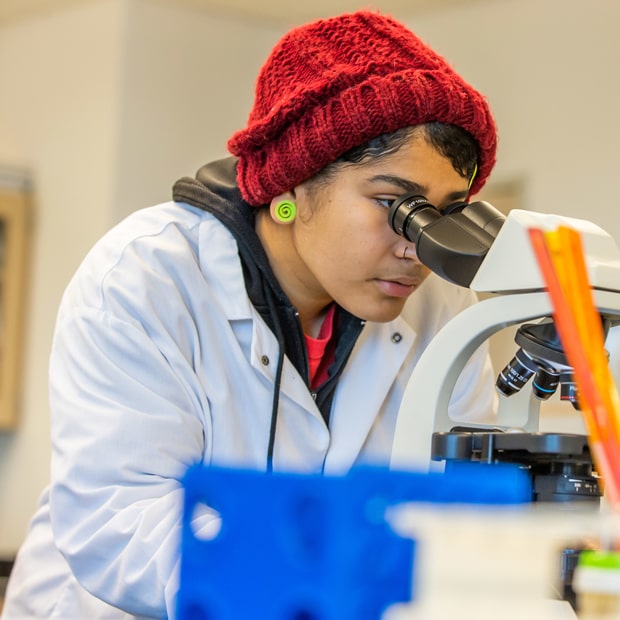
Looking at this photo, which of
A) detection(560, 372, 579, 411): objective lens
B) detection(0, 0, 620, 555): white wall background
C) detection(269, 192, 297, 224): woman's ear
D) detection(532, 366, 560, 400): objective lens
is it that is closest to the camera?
detection(560, 372, 579, 411): objective lens

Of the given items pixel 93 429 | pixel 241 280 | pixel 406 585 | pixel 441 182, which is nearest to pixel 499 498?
pixel 406 585

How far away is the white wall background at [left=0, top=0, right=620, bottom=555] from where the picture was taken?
3354 millimetres

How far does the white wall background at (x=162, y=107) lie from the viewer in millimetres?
3354

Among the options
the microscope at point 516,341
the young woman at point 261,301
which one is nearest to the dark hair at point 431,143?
the young woman at point 261,301

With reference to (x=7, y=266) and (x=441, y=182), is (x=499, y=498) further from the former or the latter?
(x=7, y=266)

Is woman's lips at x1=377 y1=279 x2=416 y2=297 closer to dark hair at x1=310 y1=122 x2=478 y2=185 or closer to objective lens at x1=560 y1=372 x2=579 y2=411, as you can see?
dark hair at x1=310 y1=122 x2=478 y2=185

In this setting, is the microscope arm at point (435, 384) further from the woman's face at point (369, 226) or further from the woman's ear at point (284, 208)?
the woman's ear at point (284, 208)

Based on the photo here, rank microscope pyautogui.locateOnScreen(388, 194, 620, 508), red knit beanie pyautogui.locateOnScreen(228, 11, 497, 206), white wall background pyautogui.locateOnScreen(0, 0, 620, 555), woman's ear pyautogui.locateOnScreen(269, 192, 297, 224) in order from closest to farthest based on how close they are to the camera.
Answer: microscope pyautogui.locateOnScreen(388, 194, 620, 508), red knit beanie pyautogui.locateOnScreen(228, 11, 497, 206), woman's ear pyautogui.locateOnScreen(269, 192, 297, 224), white wall background pyautogui.locateOnScreen(0, 0, 620, 555)

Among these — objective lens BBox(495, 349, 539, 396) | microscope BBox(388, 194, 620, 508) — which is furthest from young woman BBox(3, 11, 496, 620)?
objective lens BBox(495, 349, 539, 396)

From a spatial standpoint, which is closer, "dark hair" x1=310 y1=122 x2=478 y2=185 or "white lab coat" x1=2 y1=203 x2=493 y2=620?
"white lab coat" x1=2 y1=203 x2=493 y2=620

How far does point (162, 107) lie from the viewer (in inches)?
151

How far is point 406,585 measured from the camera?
49 cm

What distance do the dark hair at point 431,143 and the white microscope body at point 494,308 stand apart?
0.32 metres

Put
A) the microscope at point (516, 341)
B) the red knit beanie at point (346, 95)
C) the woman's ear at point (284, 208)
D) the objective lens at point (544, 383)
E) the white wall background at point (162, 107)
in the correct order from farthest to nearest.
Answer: the white wall background at point (162, 107)
the woman's ear at point (284, 208)
the red knit beanie at point (346, 95)
the objective lens at point (544, 383)
the microscope at point (516, 341)
